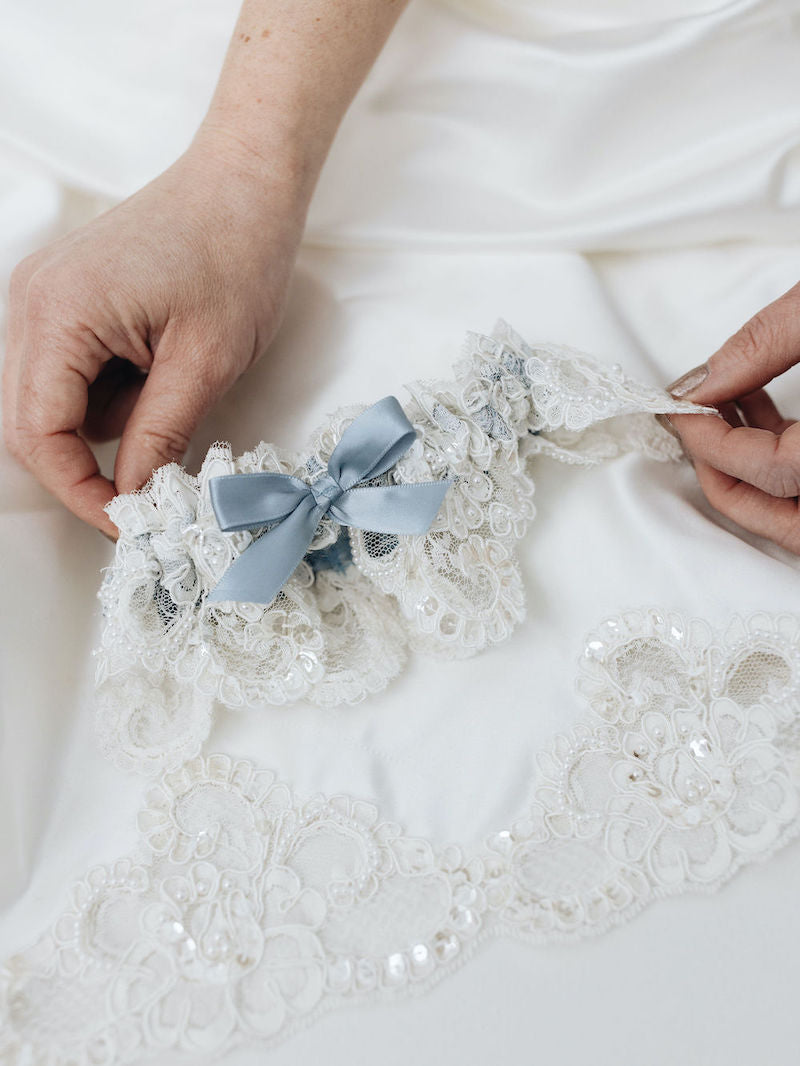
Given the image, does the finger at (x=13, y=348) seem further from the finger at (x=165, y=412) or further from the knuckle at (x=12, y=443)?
the finger at (x=165, y=412)

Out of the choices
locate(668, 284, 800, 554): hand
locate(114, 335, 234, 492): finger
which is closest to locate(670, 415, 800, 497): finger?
locate(668, 284, 800, 554): hand

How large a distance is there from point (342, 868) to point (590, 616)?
37cm

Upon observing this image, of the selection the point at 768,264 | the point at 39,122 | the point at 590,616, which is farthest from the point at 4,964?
the point at 768,264

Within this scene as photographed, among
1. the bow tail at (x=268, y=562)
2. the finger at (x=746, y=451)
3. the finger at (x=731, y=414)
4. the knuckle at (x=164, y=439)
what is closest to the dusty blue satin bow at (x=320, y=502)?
the bow tail at (x=268, y=562)

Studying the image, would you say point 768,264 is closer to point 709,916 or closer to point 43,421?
point 709,916

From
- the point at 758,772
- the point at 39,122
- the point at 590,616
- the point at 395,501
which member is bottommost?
the point at 758,772

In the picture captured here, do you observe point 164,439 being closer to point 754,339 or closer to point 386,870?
point 386,870

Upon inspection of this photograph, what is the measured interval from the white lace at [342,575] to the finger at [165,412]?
7 cm

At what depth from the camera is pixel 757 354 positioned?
0.92 metres

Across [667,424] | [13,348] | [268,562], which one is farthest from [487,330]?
[13,348]

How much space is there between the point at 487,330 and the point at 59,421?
55 cm

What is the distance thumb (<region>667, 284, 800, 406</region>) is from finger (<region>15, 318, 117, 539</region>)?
0.72 metres

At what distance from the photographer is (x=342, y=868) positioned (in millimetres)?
807

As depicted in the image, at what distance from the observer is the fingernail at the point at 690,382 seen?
0.96 m
